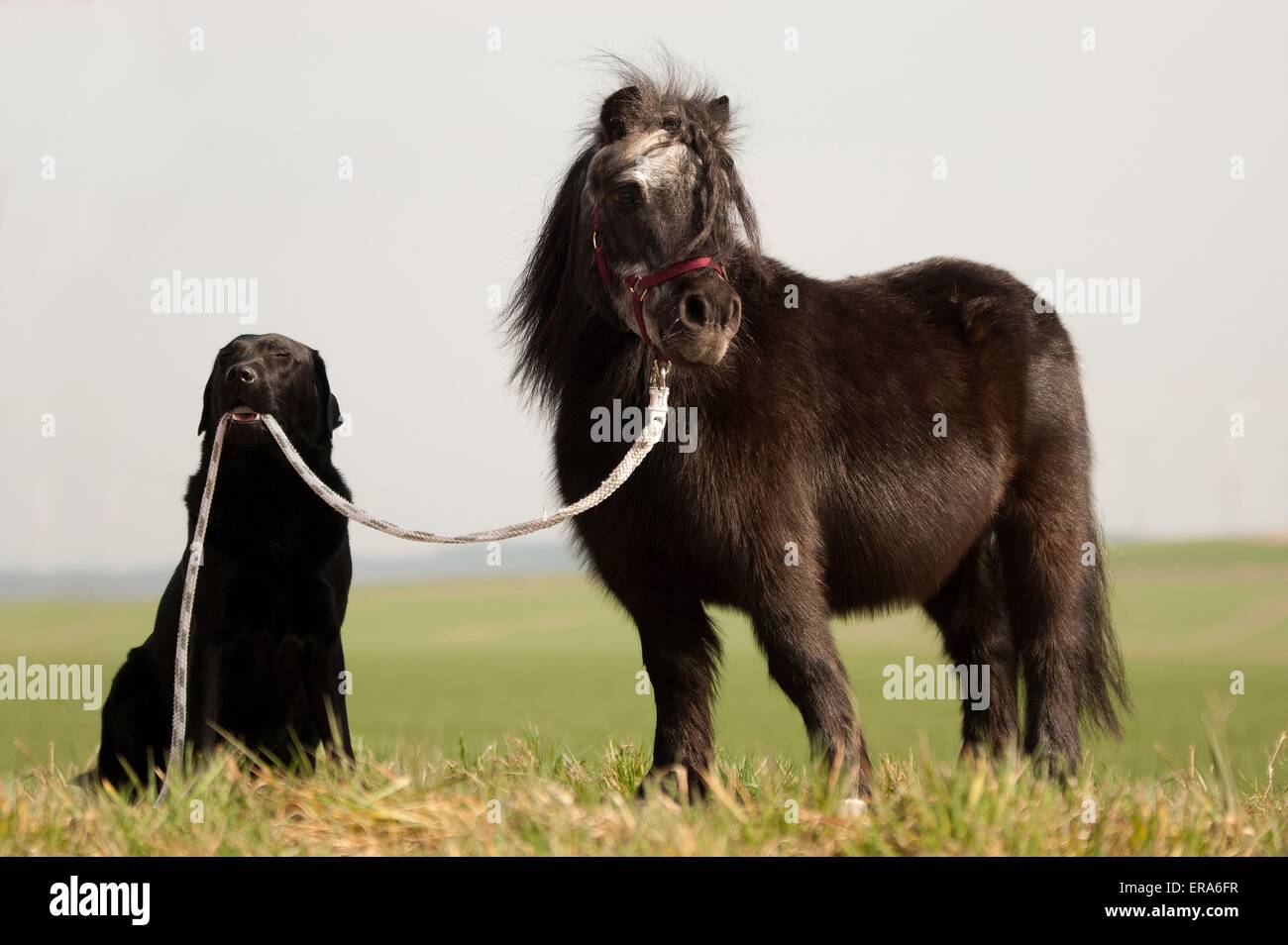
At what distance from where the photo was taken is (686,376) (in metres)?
4.93

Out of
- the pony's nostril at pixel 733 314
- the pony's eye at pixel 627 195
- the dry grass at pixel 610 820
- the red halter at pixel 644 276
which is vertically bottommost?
the dry grass at pixel 610 820

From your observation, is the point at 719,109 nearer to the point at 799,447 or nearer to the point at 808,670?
the point at 799,447

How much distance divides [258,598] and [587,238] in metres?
2.03

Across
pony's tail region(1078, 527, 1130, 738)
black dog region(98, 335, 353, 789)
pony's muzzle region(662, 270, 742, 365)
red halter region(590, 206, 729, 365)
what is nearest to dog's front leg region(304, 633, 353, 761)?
black dog region(98, 335, 353, 789)

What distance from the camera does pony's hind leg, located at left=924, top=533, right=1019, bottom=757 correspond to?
6.41m

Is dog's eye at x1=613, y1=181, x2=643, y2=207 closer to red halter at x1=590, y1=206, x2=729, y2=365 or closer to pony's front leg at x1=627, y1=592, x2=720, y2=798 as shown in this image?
red halter at x1=590, y1=206, x2=729, y2=365

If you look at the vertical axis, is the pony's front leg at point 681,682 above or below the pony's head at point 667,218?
below

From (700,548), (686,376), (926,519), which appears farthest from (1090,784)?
(686,376)

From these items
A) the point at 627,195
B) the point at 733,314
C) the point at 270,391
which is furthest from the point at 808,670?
the point at 270,391

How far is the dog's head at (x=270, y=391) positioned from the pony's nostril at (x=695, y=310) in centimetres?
187

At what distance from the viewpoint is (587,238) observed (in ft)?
16.0

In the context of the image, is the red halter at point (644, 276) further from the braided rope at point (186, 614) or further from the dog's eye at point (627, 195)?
the braided rope at point (186, 614)

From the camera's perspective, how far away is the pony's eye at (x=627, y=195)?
460 centimetres

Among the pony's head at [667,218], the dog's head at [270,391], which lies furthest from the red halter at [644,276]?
the dog's head at [270,391]
